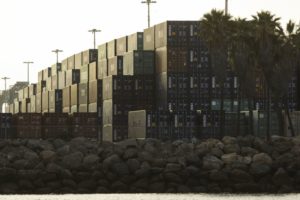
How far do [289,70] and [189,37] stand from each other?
13.7 metres

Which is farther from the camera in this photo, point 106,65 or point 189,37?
point 106,65

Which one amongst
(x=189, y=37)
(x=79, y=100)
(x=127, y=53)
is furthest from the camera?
(x=79, y=100)

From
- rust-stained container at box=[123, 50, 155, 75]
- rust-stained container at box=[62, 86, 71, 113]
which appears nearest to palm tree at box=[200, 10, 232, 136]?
rust-stained container at box=[123, 50, 155, 75]

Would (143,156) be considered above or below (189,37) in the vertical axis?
below

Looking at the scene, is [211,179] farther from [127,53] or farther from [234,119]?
[127,53]

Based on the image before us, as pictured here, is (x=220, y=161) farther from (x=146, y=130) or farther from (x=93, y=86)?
(x=93, y=86)

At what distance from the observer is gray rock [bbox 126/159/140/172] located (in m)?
65.8

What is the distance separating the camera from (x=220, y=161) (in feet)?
218

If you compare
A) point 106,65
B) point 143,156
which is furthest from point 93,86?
point 143,156

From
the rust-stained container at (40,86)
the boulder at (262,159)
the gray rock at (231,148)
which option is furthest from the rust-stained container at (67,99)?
the boulder at (262,159)

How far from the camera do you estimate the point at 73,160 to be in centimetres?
6662

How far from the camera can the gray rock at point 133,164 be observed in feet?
216

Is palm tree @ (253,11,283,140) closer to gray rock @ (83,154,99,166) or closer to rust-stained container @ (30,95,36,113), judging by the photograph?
gray rock @ (83,154,99,166)

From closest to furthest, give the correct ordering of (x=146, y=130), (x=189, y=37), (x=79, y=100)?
(x=146, y=130) → (x=189, y=37) → (x=79, y=100)
